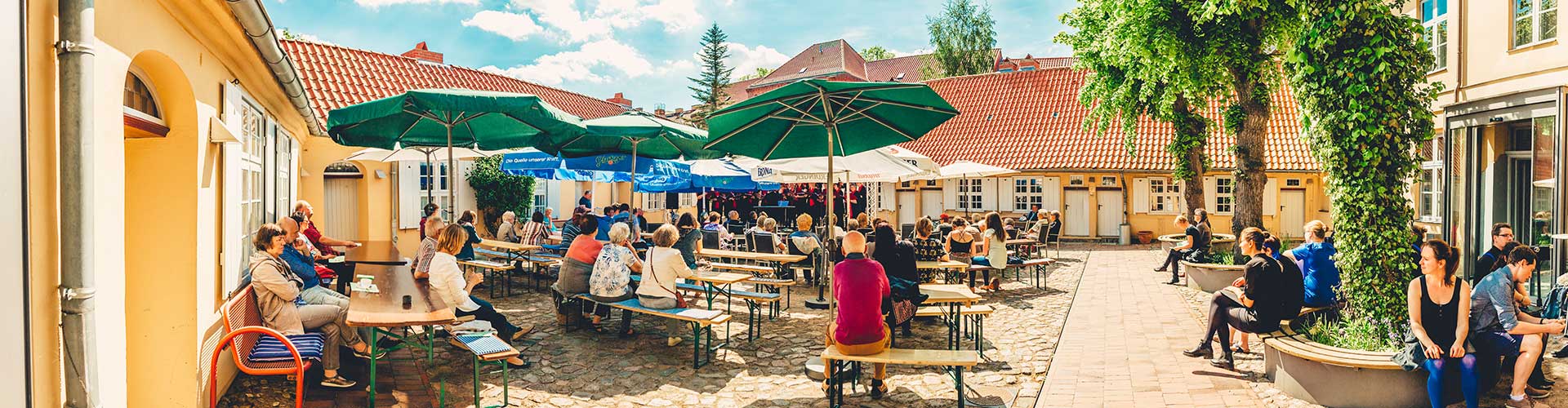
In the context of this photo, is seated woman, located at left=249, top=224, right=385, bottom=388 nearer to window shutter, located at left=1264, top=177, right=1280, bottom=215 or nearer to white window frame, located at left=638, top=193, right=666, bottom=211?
white window frame, located at left=638, top=193, right=666, bottom=211

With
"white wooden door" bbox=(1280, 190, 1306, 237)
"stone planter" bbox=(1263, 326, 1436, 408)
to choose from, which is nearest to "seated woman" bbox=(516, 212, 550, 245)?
"stone planter" bbox=(1263, 326, 1436, 408)

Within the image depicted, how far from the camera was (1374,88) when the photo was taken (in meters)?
6.27

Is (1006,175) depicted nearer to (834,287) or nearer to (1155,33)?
(1155,33)

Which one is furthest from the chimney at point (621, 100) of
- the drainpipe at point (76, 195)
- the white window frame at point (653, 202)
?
the drainpipe at point (76, 195)

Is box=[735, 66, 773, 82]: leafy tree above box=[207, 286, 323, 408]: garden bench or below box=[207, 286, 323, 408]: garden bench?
above

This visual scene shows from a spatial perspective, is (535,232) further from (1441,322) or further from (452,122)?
(1441,322)

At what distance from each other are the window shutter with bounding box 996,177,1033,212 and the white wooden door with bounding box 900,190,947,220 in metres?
1.78

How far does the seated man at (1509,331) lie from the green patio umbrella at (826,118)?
146 inches

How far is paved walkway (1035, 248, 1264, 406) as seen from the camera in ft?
19.8

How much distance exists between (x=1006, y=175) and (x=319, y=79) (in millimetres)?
17725

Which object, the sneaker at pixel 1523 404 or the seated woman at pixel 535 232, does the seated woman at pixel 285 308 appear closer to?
the seated woman at pixel 535 232

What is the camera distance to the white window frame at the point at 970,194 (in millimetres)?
25422

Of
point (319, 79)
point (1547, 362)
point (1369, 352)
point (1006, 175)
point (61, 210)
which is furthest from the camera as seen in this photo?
point (1006, 175)

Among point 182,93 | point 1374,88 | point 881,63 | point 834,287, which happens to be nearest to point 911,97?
point 834,287
